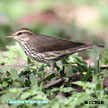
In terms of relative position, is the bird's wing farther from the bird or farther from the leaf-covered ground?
the leaf-covered ground

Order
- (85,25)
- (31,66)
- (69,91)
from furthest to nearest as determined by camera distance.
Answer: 1. (85,25)
2. (31,66)
3. (69,91)

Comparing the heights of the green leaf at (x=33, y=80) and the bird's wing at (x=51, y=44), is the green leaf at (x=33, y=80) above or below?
below

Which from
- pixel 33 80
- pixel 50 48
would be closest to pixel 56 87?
pixel 33 80

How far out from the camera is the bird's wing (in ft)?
21.8

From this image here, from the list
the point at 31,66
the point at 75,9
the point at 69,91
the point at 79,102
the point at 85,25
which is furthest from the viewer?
the point at 75,9

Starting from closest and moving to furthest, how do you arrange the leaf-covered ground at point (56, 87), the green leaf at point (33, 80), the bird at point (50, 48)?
the leaf-covered ground at point (56, 87)
the green leaf at point (33, 80)
the bird at point (50, 48)

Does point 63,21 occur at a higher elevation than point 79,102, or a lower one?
higher

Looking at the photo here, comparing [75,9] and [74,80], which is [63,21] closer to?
[75,9]

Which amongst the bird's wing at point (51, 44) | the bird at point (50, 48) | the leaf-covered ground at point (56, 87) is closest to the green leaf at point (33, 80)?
the leaf-covered ground at point (56, 87)

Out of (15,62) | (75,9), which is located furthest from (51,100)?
(75,9)

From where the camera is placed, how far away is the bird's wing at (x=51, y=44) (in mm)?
6657

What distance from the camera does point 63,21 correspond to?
12742 mm

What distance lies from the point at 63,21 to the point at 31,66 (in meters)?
6.24

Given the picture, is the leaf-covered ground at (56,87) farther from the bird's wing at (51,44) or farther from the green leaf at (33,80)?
the bird's wing at (51,44)
